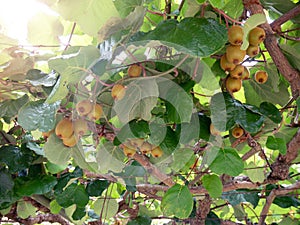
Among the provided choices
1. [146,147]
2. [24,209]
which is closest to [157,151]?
[146,147]

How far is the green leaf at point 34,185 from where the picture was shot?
4.48ft

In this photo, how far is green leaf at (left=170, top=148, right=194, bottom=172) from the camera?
3.56 feet

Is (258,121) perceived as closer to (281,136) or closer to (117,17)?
(281,136)

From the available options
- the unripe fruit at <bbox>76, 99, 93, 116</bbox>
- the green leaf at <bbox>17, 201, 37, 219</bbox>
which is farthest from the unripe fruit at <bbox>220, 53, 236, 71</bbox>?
the green leaf at <bbox>17, 201, 37, 219</bbox>

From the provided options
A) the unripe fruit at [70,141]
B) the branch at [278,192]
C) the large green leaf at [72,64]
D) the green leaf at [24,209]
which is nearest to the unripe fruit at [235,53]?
the large green leaf at [72,64]

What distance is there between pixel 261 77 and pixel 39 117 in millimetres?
567

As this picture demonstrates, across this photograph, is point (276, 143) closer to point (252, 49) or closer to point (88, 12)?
point (252, 49)

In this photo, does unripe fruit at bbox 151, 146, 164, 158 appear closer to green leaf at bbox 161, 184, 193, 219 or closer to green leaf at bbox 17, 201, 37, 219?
green leaf at bbox 161, 184, 193, 219

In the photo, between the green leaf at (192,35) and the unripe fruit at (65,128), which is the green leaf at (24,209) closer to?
the unripe fruit at (65,128)

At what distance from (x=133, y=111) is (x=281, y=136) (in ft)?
1.55

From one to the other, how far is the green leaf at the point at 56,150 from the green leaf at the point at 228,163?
0.39 m

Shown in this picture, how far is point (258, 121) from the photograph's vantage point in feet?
2.93

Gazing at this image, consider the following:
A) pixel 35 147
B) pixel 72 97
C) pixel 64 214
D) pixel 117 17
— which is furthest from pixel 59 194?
pixel 117 17

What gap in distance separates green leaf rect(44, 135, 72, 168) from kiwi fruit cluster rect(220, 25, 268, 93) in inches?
17.6
